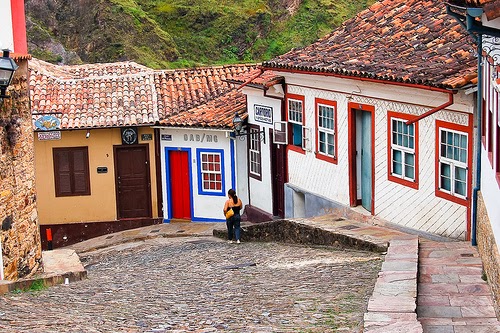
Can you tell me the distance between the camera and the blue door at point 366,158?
1639cm

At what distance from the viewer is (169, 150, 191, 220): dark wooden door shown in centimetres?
2227

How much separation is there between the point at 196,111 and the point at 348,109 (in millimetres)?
6272

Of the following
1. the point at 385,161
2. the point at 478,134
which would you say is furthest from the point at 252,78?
the point at 478,134

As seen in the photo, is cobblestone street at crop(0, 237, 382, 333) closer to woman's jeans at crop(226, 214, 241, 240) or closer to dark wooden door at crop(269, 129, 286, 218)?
woman's jeans at crop(226, 214, 241, 240)

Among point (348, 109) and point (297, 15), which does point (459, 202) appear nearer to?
point (348, 109)

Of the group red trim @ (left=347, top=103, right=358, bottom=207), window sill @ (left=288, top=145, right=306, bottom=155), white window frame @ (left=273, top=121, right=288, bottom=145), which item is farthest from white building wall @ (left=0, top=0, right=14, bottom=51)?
white window frame @ (left=273, top=121, right=288, bottom=145)

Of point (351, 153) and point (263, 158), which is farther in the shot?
point (263, 158)

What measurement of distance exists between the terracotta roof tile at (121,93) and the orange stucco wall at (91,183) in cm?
49

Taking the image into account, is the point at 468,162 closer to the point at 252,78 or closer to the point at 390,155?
the point at 390,155

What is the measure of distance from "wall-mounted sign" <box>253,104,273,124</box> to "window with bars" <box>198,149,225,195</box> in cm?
180

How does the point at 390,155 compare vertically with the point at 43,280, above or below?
above

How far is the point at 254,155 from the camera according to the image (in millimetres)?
21203

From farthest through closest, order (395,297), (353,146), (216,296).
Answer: (353,146), (216,296), (395,297)

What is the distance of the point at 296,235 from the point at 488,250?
7.08 m
